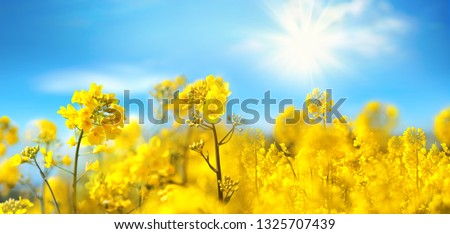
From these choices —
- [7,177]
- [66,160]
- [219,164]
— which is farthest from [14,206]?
[219,164]

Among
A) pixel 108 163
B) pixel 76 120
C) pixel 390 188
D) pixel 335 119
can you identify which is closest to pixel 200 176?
pixel 108 163

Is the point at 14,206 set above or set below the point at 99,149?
below

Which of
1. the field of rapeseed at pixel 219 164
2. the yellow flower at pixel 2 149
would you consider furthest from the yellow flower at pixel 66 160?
the yellow flower at pixel 2 149

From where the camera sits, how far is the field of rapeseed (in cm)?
233

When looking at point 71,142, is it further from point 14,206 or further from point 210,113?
point 210,113

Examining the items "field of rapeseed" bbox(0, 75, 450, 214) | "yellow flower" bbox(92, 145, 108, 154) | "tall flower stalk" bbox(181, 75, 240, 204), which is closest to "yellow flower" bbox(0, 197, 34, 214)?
"field of rapeseed" bbox(0, 75, 450, 214)

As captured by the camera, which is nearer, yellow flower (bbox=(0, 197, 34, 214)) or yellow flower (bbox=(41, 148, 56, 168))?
yellow flower (bbox=(41, 148, 56, 168))

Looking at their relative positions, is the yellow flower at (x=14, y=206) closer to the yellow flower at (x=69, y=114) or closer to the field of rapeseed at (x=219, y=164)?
the field of rapeseed at (x=219, y=164)

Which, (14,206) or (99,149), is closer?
(99,149)

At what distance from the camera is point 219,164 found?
242 centimetres

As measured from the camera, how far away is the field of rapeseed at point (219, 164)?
2332 millimetres

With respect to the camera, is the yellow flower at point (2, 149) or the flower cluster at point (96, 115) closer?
the flower cluster at point (96, 115)

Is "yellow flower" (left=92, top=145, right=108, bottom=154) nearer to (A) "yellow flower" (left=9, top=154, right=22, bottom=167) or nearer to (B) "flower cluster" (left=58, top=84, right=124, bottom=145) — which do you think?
(B) "flower cluster" (left=58, top=84, right=124, bottom=145)
